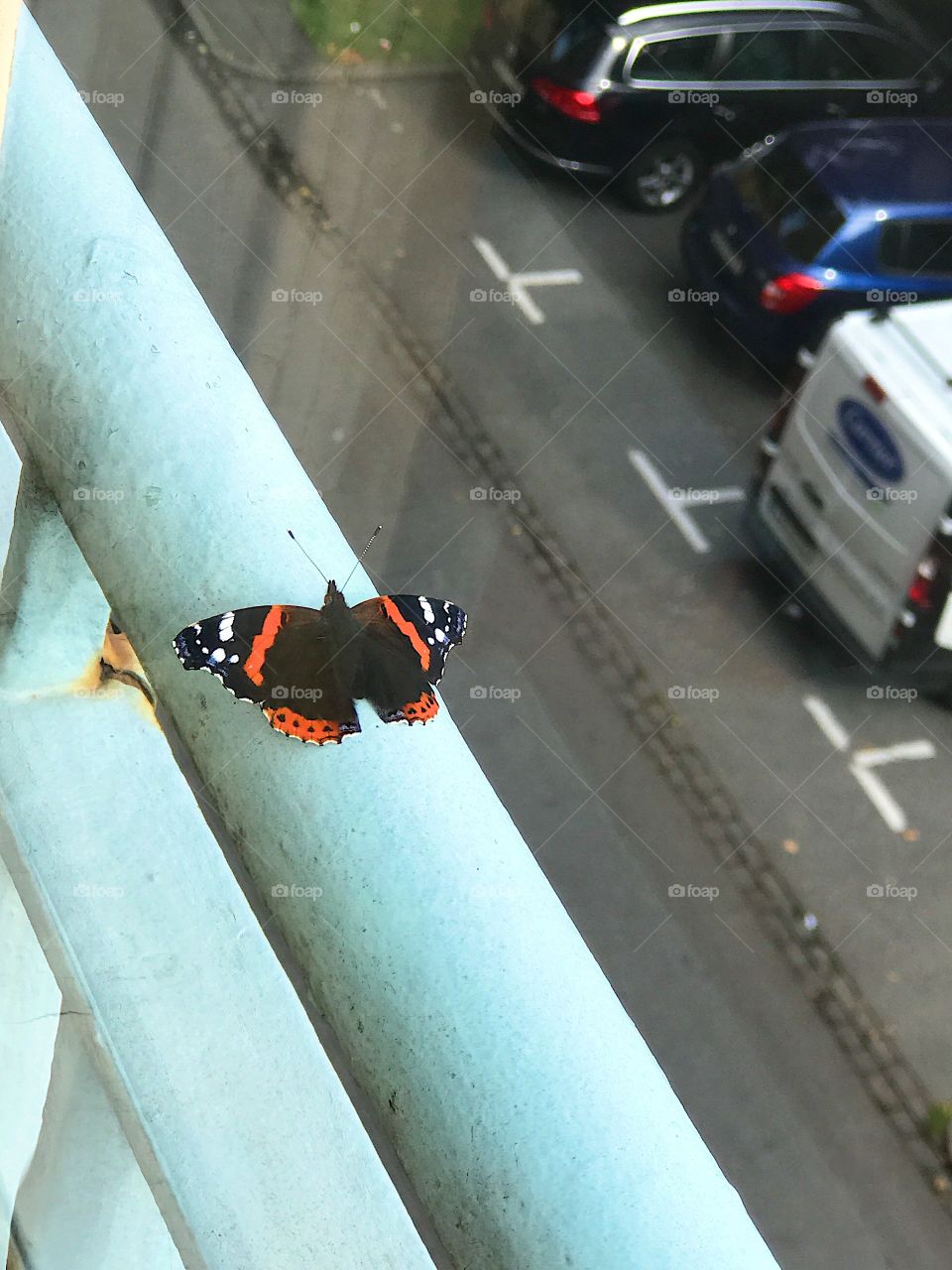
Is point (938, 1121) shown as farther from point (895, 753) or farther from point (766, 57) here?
point (766, 57)

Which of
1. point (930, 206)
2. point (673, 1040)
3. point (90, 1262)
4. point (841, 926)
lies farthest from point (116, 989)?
point (930, 206)

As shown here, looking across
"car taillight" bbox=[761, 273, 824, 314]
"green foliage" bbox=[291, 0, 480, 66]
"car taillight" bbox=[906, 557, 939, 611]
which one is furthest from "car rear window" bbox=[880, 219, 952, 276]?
"green foliage" bbox=[291, 0, 480, 66]

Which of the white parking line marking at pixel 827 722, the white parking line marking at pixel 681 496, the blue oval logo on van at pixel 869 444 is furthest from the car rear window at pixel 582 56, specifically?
the white parking line marking at pixel 827 722

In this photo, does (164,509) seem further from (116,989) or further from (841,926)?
(841,926)

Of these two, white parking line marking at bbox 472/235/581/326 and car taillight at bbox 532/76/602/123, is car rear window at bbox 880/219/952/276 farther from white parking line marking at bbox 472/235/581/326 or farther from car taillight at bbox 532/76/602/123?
car taillight at bbox 532/76/602/123

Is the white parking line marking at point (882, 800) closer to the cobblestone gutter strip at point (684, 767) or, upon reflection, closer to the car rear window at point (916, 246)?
the cobblestone gutter strip at point (684, 767)
